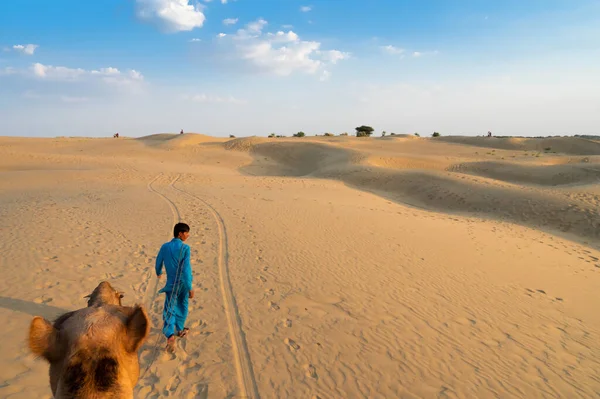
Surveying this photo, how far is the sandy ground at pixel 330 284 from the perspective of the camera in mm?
4734

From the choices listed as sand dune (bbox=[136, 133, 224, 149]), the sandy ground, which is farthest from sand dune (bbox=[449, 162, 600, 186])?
sand dune (bbox=[136, 133, 224, 149])

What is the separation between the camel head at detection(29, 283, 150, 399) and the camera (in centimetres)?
124

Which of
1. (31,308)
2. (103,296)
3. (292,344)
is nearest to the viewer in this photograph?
(103,296)

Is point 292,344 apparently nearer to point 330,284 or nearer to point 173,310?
point 173,310

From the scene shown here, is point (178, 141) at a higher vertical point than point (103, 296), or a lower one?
higher

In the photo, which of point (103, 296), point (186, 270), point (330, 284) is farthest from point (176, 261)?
point (330, 284)

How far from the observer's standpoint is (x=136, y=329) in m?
1.44

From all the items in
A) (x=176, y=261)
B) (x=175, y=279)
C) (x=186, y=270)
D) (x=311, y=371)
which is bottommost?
(x=311, y=371)

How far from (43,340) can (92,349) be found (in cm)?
17

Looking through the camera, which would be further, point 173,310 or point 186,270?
point 173,310

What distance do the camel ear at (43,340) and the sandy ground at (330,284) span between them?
339 centimetres

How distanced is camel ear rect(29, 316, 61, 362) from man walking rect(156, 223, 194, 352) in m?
3.31

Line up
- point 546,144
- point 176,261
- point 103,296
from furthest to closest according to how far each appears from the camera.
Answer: point 546,144 < point 176,261 < point 103,296

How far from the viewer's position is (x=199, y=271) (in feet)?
26.0
